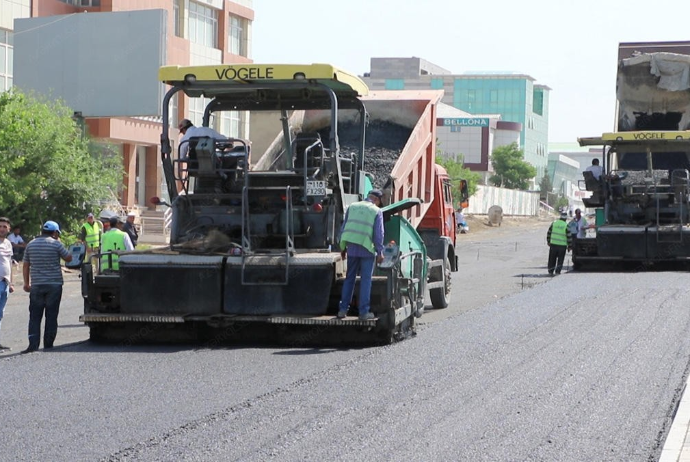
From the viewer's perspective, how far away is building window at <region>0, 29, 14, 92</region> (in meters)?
33.2

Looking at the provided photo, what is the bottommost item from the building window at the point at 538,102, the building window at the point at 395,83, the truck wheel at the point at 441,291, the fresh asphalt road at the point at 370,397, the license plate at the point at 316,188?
the fresh asphalt road at the point at 370,397

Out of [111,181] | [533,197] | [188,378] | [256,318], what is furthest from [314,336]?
[533,197]

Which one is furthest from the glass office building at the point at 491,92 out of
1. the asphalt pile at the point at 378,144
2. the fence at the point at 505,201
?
the asphalt pile at the point at 378,144

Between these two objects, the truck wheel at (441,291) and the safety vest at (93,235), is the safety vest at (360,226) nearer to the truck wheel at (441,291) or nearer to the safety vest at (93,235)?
the truck wheel at (441,291)

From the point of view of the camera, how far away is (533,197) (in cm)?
8381

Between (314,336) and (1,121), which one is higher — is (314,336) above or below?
below

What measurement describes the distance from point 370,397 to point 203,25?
37504 mm

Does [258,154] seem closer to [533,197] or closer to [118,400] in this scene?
[118,400]

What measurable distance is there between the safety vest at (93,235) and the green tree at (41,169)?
11.4 feet

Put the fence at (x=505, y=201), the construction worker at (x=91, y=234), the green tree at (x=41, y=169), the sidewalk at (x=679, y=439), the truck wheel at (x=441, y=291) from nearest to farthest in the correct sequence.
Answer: the sidewalk at (x=679, y=439), the truck wheel at (x=441, y=291), the construction worker at (x=91, y=234), the green tree at (x=41, y=169), the fence at (x=505, y=201)

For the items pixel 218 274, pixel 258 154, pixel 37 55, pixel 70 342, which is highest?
pixel 37 55

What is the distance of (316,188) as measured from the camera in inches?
424

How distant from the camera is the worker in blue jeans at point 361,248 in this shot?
10.5m

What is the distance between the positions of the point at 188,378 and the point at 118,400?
38.8 inches
